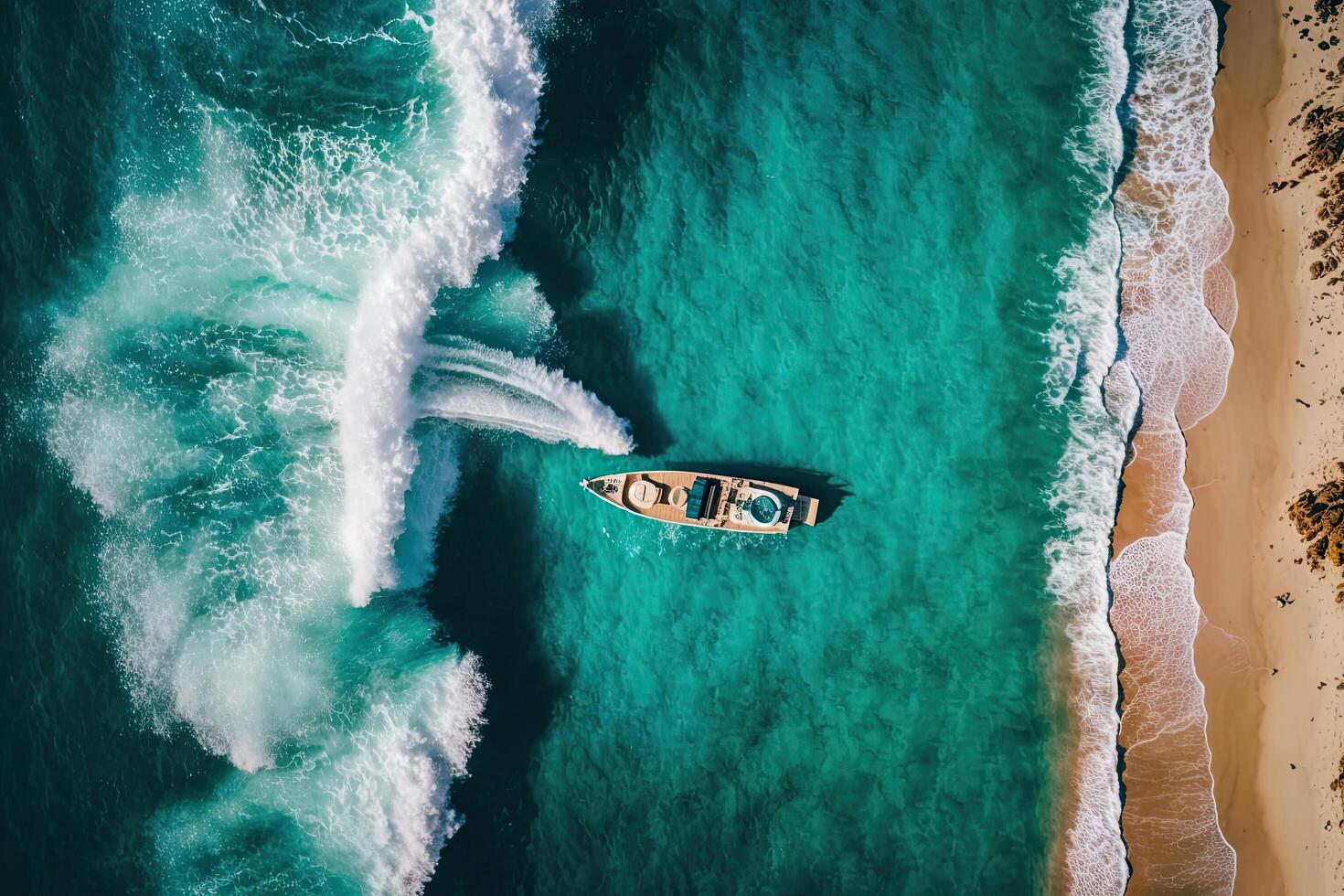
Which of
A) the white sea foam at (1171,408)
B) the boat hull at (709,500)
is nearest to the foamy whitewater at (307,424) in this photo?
the boat hull at (709,500)

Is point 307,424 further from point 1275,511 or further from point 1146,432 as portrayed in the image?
point 1275,511

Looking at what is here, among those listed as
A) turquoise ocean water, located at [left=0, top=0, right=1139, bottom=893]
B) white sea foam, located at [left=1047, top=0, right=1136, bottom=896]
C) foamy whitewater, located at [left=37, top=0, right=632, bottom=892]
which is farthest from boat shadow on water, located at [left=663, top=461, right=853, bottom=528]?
white sea foam, located at [left=1047, top=0, right=1136, bottom=896]

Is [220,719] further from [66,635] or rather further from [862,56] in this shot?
[862,56]

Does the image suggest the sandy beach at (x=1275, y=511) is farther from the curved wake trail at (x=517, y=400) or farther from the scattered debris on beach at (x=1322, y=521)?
the curved wake trail at (x=517, y=400)

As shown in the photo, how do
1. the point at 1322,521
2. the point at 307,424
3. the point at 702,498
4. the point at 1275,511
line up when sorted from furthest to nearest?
the point at 307,424 < the point at 702,498 < the point at 1275,511 < the point at 1322,521

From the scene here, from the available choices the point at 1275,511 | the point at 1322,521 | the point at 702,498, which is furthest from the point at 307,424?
the point at 1322,521

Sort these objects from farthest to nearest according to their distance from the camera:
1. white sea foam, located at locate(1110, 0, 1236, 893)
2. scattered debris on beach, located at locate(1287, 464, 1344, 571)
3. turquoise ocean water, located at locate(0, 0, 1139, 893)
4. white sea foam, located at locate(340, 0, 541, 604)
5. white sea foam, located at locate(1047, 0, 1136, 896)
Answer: white sea foam, located at locate(340, 0, 541, 604)
turquoise ocean water, located at locate(0, 0, 1139, 893)
white sea foam, located at locate(1047, 0, 1136, 896)
white sea foam, located at locate(1110, 0, 1236, 893)
scattered debris on beach, located at locate(1287, 464, 1344, 571)

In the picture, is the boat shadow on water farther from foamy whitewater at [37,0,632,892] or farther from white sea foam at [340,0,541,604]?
white sea foam at [340,0,541,604]
